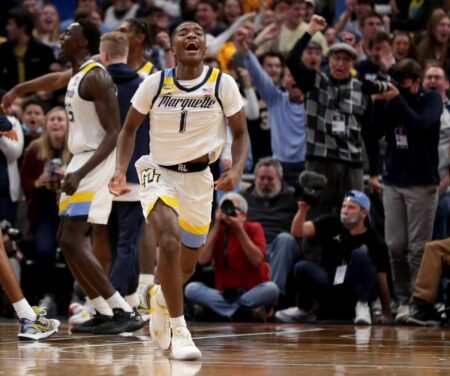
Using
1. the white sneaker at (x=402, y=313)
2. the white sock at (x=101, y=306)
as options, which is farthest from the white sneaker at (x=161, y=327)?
the white sneaker at (x=402, y=313)

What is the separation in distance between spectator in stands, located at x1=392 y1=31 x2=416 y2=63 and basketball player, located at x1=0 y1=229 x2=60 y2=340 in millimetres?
6398

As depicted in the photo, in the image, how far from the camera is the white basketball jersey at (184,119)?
290 inches

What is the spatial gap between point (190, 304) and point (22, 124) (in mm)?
3206

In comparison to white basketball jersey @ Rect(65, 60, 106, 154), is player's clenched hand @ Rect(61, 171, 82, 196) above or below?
below

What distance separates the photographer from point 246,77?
13.1 meters

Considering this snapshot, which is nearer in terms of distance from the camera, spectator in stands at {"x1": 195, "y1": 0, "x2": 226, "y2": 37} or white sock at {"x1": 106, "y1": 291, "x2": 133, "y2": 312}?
white sock at {"x1": 106, "y1": 291, "x2": 133, "y2": 312}

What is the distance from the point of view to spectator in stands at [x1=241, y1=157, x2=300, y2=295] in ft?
39.3

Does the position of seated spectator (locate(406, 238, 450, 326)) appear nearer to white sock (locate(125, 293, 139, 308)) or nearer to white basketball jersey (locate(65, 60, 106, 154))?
white sock (locate(125, 293, 139, 308))

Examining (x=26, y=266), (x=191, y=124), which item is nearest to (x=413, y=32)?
(x=26, y=266)

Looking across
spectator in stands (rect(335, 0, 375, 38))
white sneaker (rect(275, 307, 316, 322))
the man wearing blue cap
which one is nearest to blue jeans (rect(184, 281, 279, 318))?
white sneaker (rect(275, 307, 316, 322))

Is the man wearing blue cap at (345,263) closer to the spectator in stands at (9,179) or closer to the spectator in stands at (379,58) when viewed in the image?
the spectator in stands at (379,58)

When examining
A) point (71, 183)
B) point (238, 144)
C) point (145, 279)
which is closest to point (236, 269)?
point (145, 279)

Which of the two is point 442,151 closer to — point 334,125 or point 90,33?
point 334,125

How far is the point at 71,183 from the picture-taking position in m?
8.58
